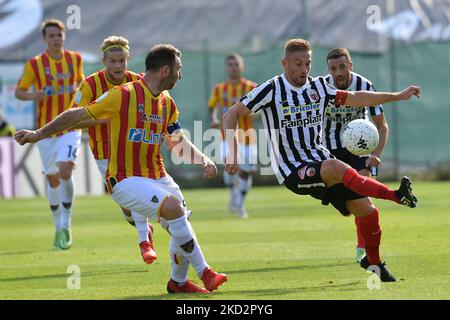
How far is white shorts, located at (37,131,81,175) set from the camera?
38.0 feet

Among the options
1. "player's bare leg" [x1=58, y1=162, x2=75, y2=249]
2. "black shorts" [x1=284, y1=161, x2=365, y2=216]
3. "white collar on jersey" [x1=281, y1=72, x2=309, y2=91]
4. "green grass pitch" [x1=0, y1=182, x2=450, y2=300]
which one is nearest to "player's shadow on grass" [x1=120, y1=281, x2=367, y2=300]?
"green grass pitch" [x1=0, y1=182, x2=450, y2=300]

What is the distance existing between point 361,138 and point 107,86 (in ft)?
9.21

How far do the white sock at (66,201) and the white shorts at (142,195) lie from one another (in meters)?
4.03

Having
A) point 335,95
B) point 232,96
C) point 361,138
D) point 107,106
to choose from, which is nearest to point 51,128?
point 107,106

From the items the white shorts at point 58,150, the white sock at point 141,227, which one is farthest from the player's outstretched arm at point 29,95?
the white sock at point 141,227

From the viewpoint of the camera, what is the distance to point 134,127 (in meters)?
7.57

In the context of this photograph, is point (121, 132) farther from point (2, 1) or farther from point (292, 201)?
point (2, 1)

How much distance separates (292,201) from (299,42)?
10.2 metres

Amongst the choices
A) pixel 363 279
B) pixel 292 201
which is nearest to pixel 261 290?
pixel 363 279

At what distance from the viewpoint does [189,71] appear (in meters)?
23.9

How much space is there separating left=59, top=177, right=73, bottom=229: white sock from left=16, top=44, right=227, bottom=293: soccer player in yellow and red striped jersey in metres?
3.90

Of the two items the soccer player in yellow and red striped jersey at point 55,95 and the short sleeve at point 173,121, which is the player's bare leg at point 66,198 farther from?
the short sleeve at point 173,121

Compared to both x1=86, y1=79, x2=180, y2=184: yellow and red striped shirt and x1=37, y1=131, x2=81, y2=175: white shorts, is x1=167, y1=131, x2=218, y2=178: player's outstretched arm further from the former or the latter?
x1=37, y1=131, x2=81, y2=175: white shorts

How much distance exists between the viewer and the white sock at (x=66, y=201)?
11484mm
